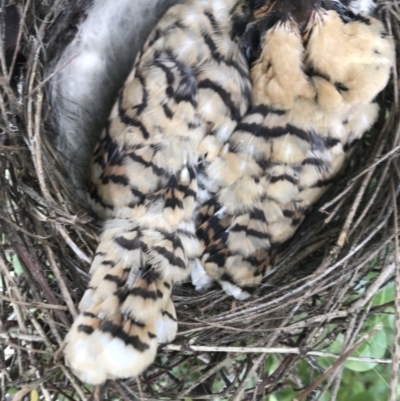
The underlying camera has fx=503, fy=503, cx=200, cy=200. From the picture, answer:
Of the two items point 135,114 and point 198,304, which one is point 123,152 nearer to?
point 135,114

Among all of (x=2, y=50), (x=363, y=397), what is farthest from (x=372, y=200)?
(x=2, y=50)

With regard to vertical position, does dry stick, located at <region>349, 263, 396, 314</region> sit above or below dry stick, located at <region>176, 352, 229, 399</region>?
above

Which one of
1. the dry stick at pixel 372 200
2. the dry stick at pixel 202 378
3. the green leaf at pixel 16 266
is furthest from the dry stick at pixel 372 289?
the green leaf at pixel 16 266

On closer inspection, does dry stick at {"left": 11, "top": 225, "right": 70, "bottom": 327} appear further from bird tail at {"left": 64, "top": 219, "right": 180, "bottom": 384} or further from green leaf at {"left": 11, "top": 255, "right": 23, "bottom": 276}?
green leaf at {"left": 11, "top": 255, "right": 23, "bottom": 276}

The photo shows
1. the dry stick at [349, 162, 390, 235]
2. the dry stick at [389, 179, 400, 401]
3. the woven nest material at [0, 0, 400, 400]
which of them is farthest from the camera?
the dry stick at [349, 162, 390, 235]

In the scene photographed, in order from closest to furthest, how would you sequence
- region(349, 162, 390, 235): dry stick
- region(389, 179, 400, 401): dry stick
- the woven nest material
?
region(389, 179, 400, 401): dry stick
the woven nest material
region(349, 162, 390, 235): dry stick

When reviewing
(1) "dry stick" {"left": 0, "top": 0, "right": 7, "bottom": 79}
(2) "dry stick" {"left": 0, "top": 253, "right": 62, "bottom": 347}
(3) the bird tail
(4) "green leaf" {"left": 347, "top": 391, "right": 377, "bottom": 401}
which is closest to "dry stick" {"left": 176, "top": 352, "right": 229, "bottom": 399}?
(3) the bird tail

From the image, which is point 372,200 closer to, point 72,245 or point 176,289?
point 176,289
